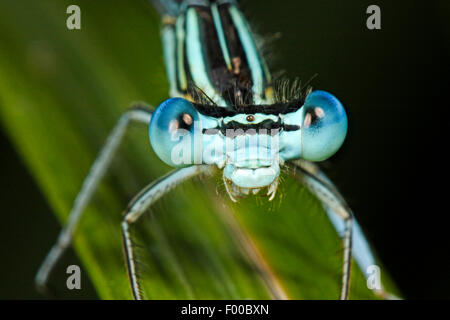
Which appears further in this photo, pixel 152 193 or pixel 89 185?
pixel 89 185

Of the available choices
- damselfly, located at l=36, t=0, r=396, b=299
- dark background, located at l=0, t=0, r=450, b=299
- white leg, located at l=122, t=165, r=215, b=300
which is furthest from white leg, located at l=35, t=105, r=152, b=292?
white leg, located at l=122, t=165, r=215, b=300

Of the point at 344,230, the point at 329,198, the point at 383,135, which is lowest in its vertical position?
the point at 344,230

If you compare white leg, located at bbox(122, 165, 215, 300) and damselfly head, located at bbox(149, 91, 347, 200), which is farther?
white leg, located at bbox(122, 165, 215, 300)

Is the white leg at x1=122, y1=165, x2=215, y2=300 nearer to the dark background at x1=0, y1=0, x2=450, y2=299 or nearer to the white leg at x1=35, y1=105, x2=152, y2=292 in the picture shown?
the white leg at x1=35, y1=105, x2=152, y2=292

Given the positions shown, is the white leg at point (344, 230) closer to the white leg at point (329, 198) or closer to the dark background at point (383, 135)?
the white leg at point (329, 198)

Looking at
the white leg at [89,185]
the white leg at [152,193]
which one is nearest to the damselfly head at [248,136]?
the white leg at [152,193]

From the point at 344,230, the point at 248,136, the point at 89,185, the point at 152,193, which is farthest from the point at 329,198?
the point at 89,185

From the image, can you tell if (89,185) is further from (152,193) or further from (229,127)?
(229,127)

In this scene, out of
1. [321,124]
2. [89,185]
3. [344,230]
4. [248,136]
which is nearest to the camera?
[248,136]
